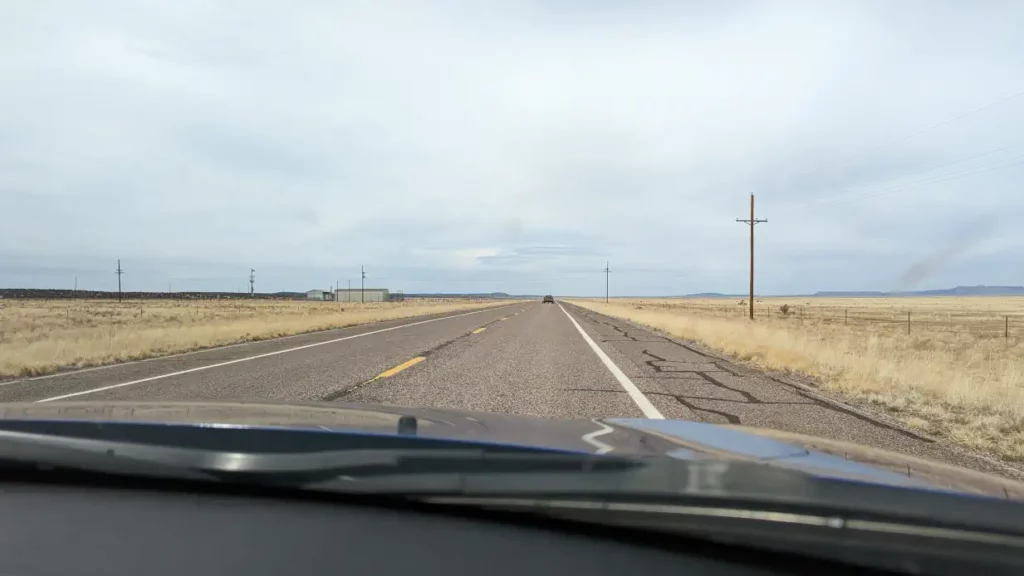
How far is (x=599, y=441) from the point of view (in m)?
2.46

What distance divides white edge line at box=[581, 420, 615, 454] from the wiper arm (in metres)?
0.14

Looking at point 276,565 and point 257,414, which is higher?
point 257,414

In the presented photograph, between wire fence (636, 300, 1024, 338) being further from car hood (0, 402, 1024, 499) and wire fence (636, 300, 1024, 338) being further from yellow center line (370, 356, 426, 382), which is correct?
car hood (0, 402, 1024, 499)

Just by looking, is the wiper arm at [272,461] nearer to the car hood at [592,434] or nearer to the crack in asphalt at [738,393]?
the car hood at [592,434]

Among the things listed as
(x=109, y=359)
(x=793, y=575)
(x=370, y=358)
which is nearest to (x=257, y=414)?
(x=793, y=575)

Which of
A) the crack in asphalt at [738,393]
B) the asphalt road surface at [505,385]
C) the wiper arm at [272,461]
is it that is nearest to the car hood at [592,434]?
the wiper arm at [272,461]

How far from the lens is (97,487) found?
2.45 meters

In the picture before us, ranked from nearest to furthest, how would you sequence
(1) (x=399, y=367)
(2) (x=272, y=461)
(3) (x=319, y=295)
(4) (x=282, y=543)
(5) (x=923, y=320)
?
(4) (x=282, y=543) → (2) (x=272, y=461) → (1) (x=399, y=367) → (5) (x=923, y=320) → (3) (x=319, y=295)

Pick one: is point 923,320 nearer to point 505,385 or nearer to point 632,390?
point 632,390

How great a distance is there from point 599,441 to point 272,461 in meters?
1.24

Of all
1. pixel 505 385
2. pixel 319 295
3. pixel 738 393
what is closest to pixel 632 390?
pixel 738 393

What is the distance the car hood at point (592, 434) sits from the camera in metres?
2.20

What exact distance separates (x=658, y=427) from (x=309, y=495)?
5.90 feet

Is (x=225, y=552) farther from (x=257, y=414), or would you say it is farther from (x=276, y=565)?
(x=257, y=414)
